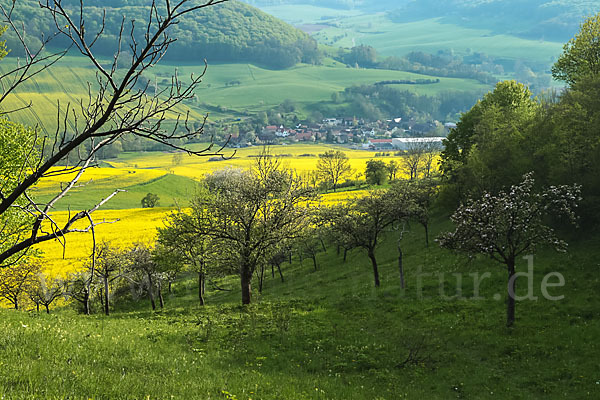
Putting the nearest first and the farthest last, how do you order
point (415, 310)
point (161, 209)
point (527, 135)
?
point (415, 310) < point (527, 135) < point (161, 209)

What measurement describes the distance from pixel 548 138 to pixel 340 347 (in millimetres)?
32989

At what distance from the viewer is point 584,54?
1945 inches

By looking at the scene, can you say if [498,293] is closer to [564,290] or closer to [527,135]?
[564,290]

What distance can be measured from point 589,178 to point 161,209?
78283mm

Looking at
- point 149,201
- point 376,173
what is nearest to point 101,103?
point 376,173

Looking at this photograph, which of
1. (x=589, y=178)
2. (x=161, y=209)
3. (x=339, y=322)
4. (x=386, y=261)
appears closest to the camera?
(x=339, y=322)

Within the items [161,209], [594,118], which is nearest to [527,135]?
[594,118]

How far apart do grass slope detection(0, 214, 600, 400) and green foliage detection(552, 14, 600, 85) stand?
949 inches

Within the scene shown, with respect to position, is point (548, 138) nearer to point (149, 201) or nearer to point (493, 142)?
point (493, 142)

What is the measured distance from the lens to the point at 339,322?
26.9 meters

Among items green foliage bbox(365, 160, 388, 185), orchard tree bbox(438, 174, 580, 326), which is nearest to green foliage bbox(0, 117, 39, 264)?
orchard tree bbox(438, 174, 580, 326)

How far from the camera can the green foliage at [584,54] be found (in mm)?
47938

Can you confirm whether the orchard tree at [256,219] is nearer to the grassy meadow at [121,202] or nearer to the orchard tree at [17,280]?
the grassy meadow at [121,202]

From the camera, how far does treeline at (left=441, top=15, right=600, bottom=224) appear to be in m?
36.5
